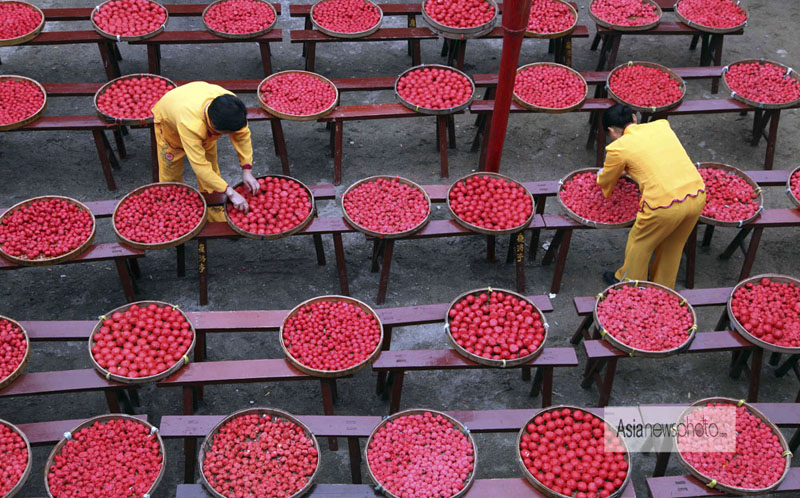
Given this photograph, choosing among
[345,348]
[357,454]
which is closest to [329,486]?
[357,454]

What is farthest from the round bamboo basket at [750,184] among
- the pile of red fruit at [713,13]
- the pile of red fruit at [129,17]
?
the pile of red fruit at [129,17]

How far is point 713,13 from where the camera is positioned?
857 cm

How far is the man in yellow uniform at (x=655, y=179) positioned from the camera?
5770 mm

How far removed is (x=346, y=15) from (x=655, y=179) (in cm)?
396

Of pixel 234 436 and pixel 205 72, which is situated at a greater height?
pixel 205 72

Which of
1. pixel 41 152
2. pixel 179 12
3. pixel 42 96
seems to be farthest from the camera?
pixel 179 12

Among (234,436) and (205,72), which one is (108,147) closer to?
(205,72)

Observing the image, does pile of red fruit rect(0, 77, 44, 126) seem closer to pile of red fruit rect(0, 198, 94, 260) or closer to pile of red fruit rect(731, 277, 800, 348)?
pile of red fruit rect(0, 198, 94, 260)

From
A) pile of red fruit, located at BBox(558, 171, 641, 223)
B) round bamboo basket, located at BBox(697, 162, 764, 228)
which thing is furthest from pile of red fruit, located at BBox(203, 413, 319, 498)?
round bamboo basket, located at BBox(697, 162, 764, 228)

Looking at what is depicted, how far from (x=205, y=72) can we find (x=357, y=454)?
5444 mm

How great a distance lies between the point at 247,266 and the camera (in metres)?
6.82

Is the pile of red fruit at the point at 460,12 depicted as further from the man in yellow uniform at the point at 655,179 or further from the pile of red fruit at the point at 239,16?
the man in yellow uniform at the point at 655,179

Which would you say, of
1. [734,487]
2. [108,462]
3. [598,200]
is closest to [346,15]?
[598,200]

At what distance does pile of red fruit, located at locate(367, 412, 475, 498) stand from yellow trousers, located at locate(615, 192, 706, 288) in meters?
2.29
